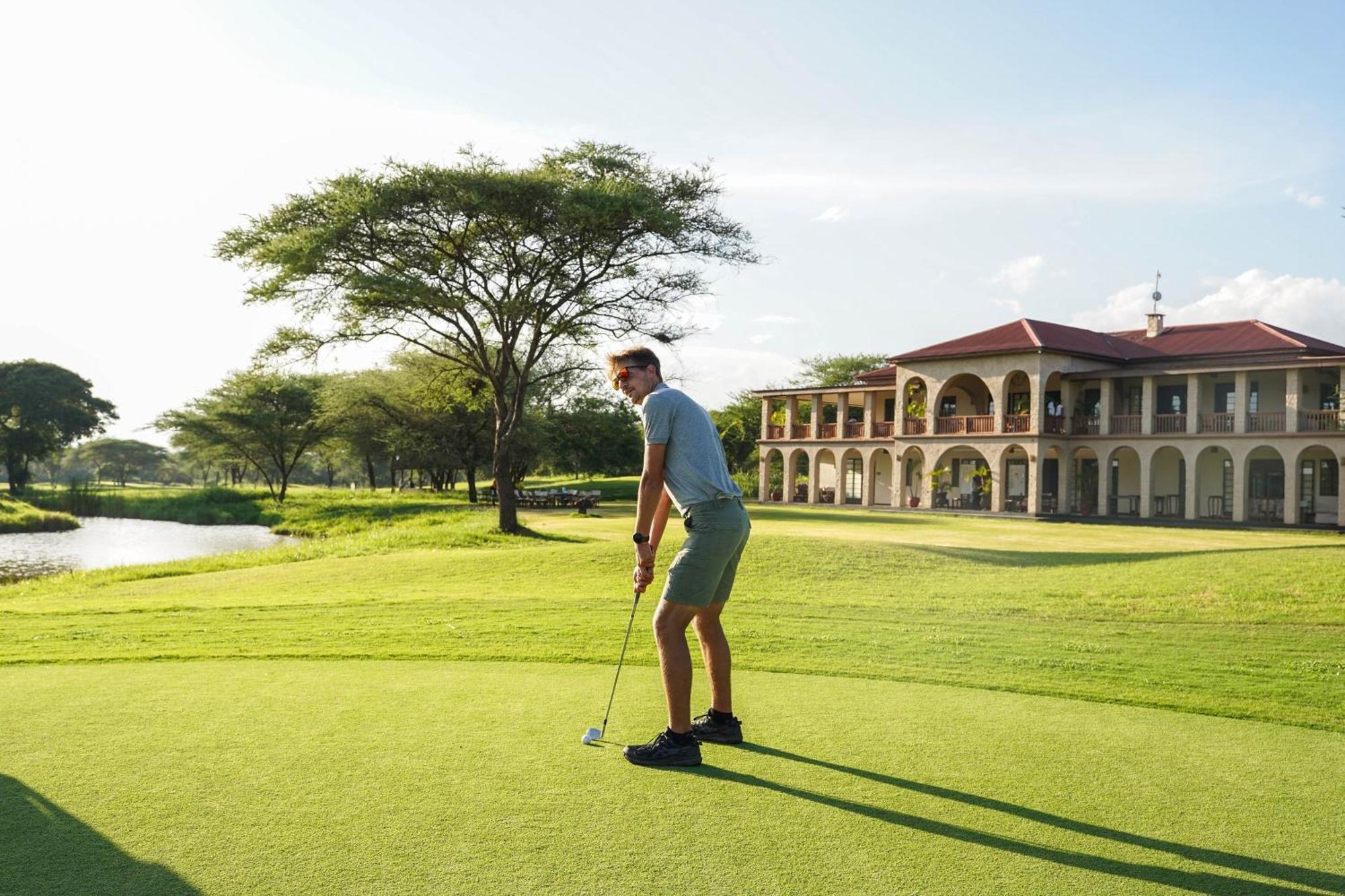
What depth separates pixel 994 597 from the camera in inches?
547

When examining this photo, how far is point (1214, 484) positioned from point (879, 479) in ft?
48.4

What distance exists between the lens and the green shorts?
504cm

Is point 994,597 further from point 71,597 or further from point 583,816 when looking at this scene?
point 71,597

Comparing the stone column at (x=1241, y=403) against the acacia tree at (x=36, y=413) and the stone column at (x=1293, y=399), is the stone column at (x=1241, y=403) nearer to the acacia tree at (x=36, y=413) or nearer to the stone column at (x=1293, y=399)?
the stone column at (x=1293, y=399)

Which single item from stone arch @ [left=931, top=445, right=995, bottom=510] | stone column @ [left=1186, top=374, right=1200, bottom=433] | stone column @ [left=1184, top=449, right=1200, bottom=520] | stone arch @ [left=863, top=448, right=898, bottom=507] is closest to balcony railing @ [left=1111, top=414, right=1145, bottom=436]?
stone column @ [left=1186, top=374, right=1200, bottom=433]

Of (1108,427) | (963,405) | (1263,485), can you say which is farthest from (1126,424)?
(963,405)

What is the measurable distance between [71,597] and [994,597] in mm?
12761

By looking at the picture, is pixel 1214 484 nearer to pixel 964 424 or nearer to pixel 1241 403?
pixel 1241 403

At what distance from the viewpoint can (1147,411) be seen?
130ft

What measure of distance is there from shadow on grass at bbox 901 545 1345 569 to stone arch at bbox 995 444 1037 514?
66.9 feet

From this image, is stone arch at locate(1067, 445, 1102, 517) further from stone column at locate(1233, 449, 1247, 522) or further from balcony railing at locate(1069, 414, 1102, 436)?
stone column at locate(1233, 449, 1247, 522)

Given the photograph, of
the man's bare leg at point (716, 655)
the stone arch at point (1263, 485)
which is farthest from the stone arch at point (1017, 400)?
the man's bare leg at point (716, 655)

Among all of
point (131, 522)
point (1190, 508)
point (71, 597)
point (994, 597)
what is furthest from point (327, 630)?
point (131, 522)

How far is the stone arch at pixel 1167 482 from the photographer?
40.2m
